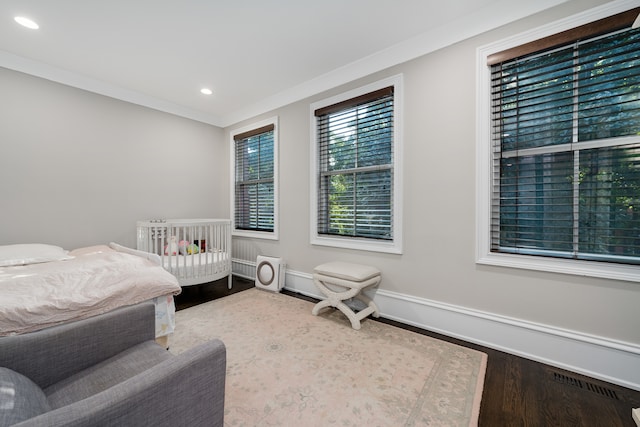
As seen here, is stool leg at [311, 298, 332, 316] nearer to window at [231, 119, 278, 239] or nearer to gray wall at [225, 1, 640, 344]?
gray wall at [225, 1, 640, 344]

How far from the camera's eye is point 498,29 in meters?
1.97

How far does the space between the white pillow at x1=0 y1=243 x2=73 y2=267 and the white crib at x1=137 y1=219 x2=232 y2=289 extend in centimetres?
76

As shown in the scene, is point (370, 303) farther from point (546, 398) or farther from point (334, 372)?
point (546, 398)

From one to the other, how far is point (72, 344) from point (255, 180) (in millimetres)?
2963

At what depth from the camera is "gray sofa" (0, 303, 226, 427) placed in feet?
2.29

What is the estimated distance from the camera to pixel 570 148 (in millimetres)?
1762

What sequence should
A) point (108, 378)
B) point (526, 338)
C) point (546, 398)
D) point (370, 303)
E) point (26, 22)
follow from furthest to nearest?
1. point (370, 303)
2. point (26, 22)
3. point (526, 338)
4. point (546, 398)
5. point (108, 378)

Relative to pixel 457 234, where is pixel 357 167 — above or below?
above

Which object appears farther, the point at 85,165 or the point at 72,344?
the point at 85,165

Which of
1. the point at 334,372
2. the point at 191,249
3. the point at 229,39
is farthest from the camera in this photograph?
the point at 191,249

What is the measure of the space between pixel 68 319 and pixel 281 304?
1.77 meters

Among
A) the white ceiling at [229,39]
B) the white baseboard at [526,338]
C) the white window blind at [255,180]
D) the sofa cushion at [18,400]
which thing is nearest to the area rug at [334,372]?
the white baseboard at [526,338]

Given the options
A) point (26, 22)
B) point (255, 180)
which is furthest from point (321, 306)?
point (26, 22)

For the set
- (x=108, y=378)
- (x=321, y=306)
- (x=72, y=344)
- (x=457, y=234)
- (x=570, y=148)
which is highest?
(x=570, y=148)
